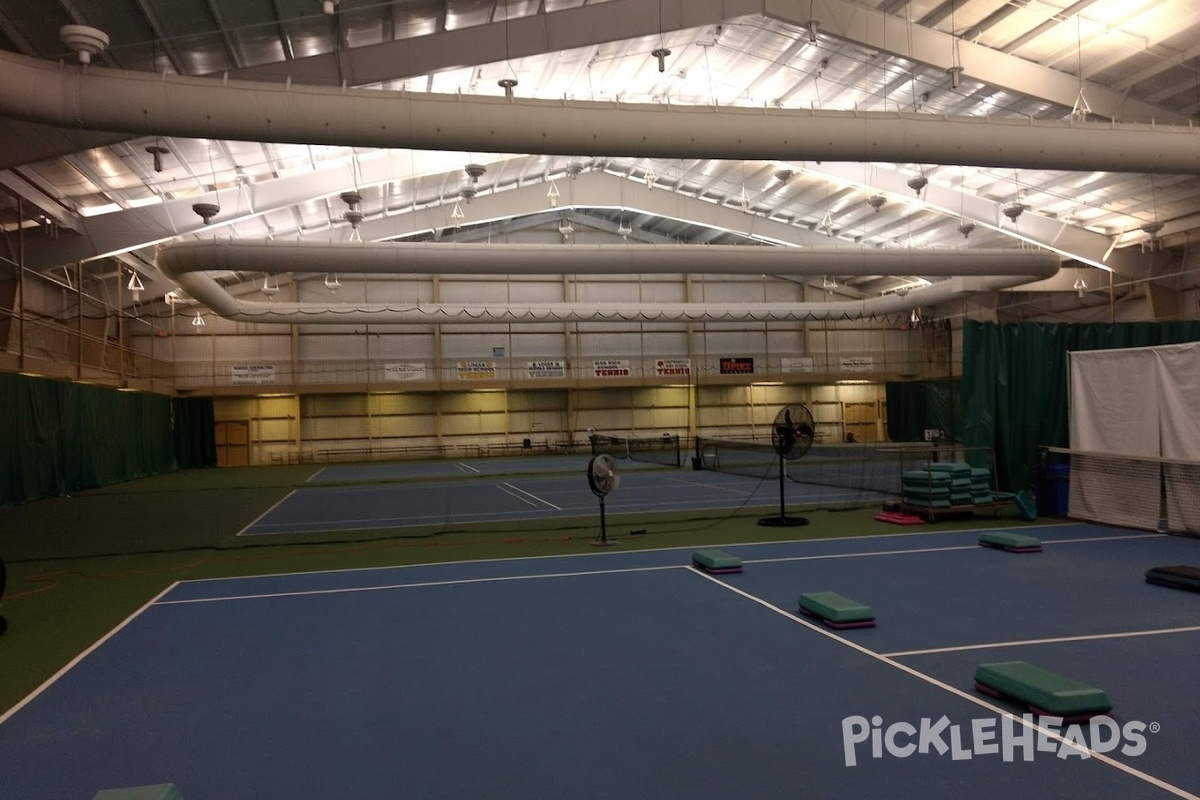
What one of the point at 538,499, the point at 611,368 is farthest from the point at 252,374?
the point at 538,499

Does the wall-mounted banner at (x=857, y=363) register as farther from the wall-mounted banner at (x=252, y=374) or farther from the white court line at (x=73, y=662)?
the white court line at (x=73, y=662)

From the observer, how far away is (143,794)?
11.0 feet

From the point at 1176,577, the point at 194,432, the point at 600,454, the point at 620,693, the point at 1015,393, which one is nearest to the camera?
the point at 620,693

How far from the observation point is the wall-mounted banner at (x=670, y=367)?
39719 mm

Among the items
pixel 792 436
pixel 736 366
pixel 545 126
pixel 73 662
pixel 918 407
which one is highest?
pixel 545 126

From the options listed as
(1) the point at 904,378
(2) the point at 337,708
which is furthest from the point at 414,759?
(1) the point at 904,378

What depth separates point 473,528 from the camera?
1309 centimetres

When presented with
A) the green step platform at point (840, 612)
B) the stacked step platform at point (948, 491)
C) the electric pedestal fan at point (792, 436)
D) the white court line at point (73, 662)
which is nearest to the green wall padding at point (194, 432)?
the white court line at point (73, 662)

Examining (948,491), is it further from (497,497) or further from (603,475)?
(497,497)

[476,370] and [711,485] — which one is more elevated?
[476,370]

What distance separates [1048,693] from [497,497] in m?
14.8

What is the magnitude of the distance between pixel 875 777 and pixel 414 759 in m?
2.33

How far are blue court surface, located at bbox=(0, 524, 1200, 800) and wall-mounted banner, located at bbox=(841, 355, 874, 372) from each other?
33084 millimetres

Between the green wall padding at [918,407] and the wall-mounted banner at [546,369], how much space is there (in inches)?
661
